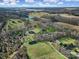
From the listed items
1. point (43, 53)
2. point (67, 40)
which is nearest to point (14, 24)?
point (67, 40)

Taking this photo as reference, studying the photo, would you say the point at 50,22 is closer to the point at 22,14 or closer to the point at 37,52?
the point at 22,14

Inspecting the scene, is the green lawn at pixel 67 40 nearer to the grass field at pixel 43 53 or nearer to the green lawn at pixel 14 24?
the grass field at pixel 43 53

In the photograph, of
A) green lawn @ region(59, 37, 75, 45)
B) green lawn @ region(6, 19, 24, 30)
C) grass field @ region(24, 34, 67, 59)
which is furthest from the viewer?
green lawn @ region(6, 19, 24, 30)

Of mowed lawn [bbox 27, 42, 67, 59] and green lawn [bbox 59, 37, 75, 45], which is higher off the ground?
mowed lawn [bbox 27, 42, 67, 59]

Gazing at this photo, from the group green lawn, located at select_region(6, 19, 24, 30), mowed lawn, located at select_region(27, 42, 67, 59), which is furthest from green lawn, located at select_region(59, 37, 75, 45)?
green lawn, located at select_region(6, 19, 24, 30)

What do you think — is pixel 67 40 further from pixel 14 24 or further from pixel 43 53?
pixel 14 24

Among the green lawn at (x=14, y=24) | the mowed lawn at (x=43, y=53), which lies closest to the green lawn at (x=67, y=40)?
the mowed lawn at (x=43, y=53)

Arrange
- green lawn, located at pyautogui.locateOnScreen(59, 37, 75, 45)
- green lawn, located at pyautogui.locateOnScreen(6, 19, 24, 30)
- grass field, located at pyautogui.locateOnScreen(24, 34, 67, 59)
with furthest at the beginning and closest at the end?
green lawn, located at pyautogui.locateOnScreen(6, 19, 24, 30), green lawn, located at pyautogui.locateOnScreen(59, 37, 75, 45), grass field, located at pyautogui.locateOnScreen(24, 34, 67, 59)

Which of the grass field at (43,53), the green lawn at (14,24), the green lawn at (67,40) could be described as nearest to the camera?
the grass field at (43,53)

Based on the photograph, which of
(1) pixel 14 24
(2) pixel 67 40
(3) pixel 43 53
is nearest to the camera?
(3) pixel 43 53

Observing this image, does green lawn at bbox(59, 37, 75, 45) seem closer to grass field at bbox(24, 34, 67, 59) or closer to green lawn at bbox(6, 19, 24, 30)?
grass field at bbox(24, 34, 67, 59)

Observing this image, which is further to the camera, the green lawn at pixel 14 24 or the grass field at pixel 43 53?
the green lawn at pixel 14 24
